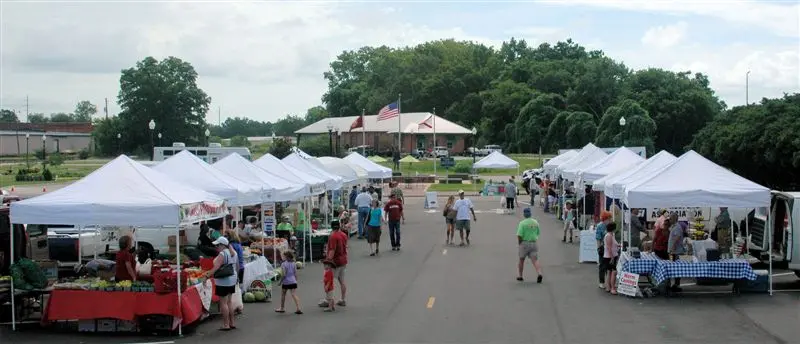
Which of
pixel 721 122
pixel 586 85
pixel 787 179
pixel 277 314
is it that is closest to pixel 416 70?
pixel 586 85

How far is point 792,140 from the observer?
33.4 meters

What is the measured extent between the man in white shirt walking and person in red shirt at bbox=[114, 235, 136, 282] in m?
14.9

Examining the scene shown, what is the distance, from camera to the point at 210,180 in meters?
19.3

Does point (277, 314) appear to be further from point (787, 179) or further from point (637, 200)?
point (787, 179)

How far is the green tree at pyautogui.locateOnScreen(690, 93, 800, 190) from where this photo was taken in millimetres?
34219

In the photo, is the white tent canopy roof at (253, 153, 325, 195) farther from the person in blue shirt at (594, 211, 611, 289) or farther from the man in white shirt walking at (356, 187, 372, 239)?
the person in blue shirt at (594, 211, 611, 289)

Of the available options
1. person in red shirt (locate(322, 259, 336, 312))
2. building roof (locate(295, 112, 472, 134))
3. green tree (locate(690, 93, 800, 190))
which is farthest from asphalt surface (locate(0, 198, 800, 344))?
building roof (locate(295, 112, 472, 134))

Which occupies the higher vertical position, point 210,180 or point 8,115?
point 8,115

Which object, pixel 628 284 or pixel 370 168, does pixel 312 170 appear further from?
pixel 628 284

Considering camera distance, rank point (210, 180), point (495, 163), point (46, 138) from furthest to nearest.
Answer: point (46, 138) → point (495, 163) → point (210, 180)

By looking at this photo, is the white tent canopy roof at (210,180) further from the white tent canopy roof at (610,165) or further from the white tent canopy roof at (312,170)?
the white tent canopy roof at (610,165)

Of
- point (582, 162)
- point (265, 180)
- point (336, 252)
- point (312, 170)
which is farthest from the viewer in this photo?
point (582, 162)

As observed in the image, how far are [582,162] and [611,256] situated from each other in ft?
52.9

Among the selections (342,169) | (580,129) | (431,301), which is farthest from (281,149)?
(431,301)
